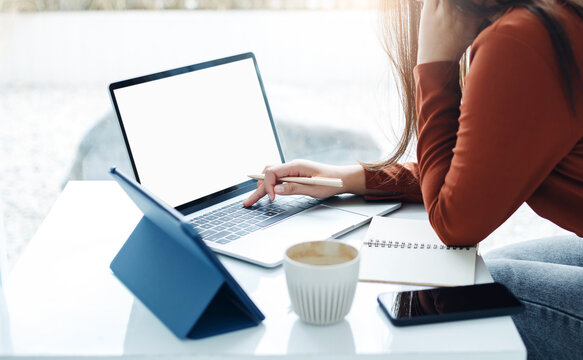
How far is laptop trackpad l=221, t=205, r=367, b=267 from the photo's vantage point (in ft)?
2.47

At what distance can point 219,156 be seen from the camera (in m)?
0.98

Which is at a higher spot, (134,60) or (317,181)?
(317,181)

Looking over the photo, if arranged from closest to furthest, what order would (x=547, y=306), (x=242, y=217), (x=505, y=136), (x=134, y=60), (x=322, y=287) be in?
(x=322, y=287), (x=505, y=136), (x=547, y=306), (x=242, y=217), (x=134, y=60)

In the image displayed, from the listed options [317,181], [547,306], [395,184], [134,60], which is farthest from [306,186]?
[134,60]

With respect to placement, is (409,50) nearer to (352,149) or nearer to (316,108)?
(352,149)

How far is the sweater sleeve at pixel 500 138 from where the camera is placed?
2.20 feet

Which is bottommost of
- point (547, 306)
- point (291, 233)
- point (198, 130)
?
point (547, 306)

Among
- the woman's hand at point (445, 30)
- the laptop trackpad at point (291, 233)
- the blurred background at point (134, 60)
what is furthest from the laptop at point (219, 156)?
the blurred background at point (134, 60)

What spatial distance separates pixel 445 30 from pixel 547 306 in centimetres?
39

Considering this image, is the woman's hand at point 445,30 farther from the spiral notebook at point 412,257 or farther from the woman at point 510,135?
the spiral notebook at point 412,257

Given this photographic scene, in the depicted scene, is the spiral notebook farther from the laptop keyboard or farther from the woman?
the laptop keyboard

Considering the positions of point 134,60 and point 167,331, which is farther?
point 134,60

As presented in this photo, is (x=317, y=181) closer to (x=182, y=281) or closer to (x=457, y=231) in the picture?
(x=457, y=231)

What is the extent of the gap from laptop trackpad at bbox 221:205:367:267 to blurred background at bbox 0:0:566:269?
5.50ft
